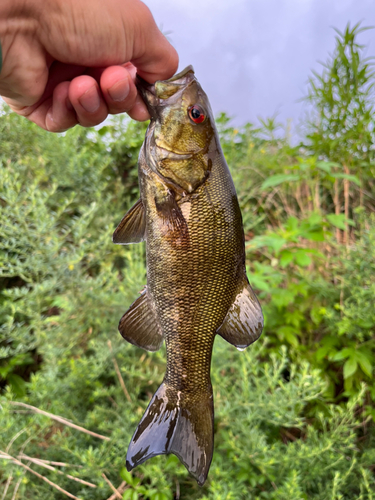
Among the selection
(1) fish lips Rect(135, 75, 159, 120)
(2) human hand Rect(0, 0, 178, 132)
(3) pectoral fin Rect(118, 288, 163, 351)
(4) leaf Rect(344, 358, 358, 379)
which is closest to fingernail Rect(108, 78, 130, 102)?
(2) human hand Rect(0, 0, 178, 132)

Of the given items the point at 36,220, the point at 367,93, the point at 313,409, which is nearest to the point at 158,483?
the point at 313,409

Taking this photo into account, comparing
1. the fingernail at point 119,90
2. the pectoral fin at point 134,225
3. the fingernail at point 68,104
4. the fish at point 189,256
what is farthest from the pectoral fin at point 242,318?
the fingernail at point 68,104

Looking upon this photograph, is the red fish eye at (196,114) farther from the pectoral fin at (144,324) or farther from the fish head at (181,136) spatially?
the pectoral fin at (144,324)

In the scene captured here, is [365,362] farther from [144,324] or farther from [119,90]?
[119,90]

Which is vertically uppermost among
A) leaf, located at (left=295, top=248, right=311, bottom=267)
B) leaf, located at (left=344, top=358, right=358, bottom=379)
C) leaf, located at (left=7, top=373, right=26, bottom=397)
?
leaf, located at (left=295, top=248, right=311, bottom=267)

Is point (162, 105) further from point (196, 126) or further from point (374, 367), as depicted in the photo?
point (374, 367)

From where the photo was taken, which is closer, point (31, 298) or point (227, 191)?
point (227, 191)

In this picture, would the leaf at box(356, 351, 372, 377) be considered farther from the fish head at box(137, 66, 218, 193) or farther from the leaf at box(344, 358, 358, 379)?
the fish head at box(137, 66, 218, 193)
